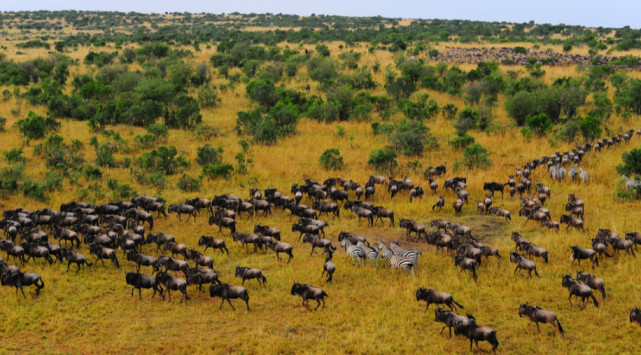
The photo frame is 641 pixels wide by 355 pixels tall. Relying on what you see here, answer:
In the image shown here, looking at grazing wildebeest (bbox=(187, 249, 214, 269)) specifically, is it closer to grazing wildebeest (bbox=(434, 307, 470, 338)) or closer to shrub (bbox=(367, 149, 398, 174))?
grazing wildebeest (bbox=(434, 307, 470, 338))

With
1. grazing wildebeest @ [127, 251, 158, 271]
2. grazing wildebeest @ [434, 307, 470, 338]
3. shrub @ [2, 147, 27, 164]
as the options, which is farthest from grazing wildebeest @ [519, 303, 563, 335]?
shrub @ [2, 147, 27, 164]

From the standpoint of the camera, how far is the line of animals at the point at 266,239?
13.4 m

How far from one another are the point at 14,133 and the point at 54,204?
12994 millimetres

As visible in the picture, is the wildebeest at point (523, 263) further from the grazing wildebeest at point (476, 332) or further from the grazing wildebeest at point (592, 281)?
the grazing wildebeest at point (476, 332)

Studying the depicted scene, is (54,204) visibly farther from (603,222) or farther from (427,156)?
(603,222)

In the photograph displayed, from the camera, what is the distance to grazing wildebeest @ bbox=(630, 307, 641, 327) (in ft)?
39.1

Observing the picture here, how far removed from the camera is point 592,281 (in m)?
13.4

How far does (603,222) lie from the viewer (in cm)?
1884

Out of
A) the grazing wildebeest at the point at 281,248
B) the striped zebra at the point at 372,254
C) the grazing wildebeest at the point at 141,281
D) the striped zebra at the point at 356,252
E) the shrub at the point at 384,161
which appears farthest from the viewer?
the shrub at the point at 384,161

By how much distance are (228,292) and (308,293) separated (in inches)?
78.3

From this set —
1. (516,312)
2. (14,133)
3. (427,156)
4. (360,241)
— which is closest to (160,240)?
(360,241)

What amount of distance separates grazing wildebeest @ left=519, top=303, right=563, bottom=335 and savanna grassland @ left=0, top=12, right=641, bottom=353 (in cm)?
27

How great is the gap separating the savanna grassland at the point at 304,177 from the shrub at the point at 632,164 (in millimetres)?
685

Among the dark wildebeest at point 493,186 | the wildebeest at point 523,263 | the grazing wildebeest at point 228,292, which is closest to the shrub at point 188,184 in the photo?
the grazing wildebeest at point 228,292
